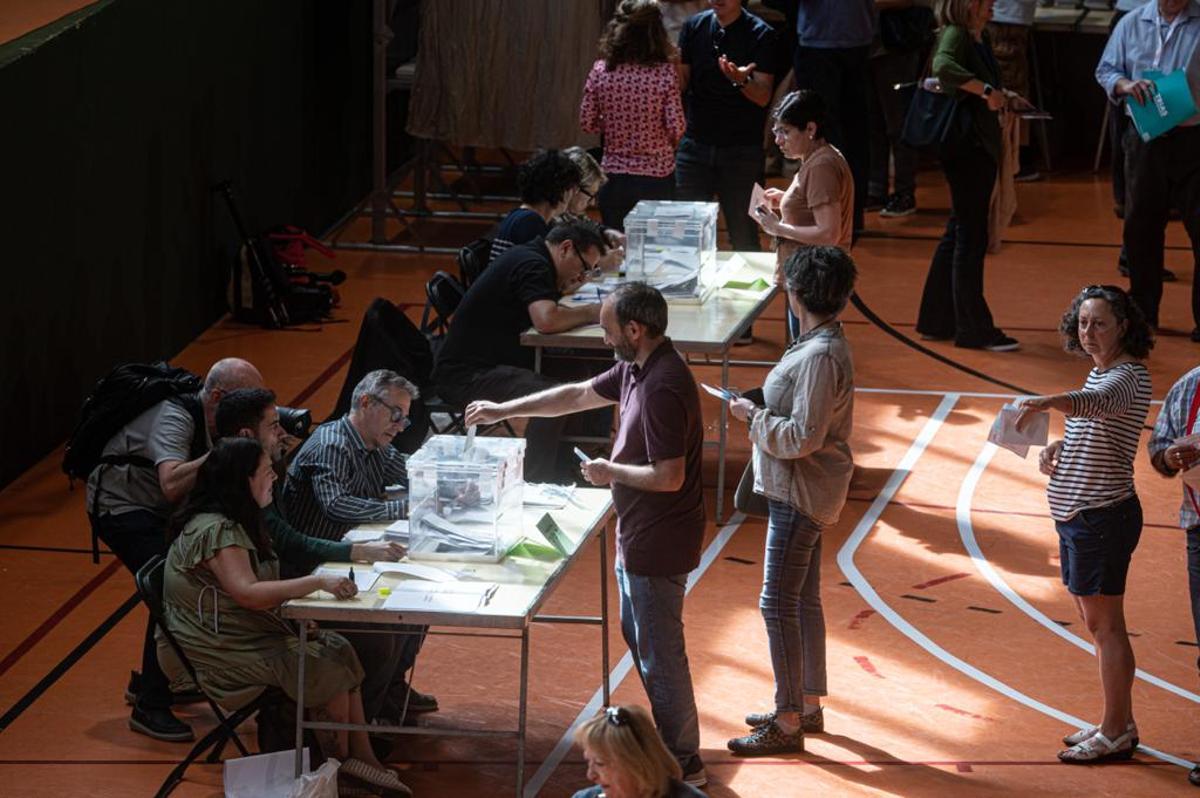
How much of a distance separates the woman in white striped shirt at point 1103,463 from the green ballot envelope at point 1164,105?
193 inches

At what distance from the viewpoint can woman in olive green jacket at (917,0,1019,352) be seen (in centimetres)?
1020

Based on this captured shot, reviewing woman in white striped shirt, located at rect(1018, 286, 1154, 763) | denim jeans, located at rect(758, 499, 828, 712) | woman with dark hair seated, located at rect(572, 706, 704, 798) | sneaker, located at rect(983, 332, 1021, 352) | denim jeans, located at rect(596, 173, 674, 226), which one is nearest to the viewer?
woman with dark hair seated, located at rect(572, 706, 704, 798)

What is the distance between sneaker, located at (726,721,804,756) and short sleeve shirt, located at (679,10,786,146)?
5.08 metres

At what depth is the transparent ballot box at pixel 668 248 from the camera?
29.0 ft

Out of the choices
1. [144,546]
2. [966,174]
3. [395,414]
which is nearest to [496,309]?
[395,414]

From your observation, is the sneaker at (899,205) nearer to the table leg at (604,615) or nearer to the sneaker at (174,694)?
the table leg at (604,615)

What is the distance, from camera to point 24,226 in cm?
874

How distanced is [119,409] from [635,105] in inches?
184

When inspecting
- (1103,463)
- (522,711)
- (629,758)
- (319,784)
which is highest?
(1103,463)

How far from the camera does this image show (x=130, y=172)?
995 cm

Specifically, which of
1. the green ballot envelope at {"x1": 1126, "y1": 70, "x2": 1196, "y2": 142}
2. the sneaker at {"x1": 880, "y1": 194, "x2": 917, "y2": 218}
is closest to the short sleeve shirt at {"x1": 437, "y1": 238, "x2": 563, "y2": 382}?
the green ballot envelope at {"x1": 1126, "y1": 70, "x2": 1196, "y2": 142}

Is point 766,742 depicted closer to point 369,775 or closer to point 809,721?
point 809,721

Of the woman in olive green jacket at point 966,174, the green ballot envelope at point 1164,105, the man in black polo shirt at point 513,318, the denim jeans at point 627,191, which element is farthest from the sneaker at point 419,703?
the green ballot envelope at point 1164,105

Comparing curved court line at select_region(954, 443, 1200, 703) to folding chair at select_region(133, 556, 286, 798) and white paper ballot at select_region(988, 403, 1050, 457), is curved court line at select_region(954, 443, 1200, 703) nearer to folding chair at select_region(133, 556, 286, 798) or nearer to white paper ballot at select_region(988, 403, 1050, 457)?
white paper ballot at select_region(988, 403, 1050, 457)
